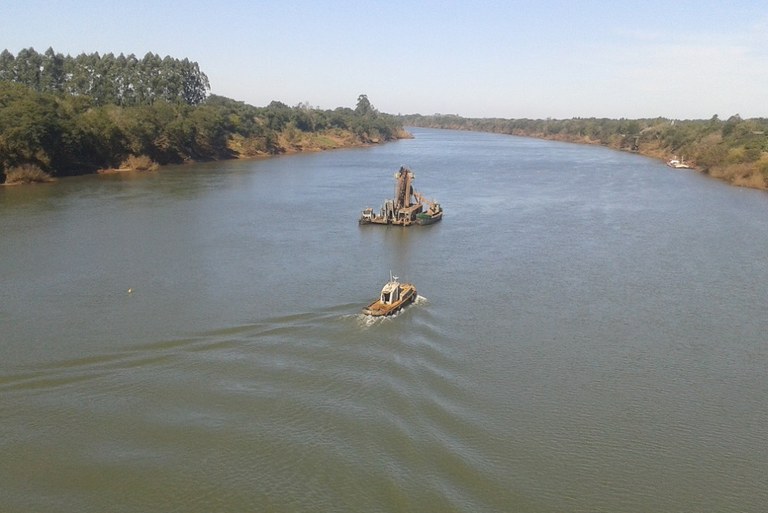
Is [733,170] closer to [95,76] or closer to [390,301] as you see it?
[390,301]

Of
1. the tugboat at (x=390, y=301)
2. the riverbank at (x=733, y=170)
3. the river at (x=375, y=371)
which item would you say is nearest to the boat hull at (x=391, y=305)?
the tugboat at (x=390, y=301)

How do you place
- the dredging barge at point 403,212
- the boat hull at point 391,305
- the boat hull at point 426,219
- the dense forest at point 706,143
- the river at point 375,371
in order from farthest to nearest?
the dense forest at point 706,143 < the boat hull at point 426,219 < the dredging barge at point 403,212 < the boat hull at point 391,305 < the river at point 375,371

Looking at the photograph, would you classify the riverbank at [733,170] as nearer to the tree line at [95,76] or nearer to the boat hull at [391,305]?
the boat hull at [391,305]

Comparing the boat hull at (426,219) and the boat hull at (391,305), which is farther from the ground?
the boat hull at (391,305)

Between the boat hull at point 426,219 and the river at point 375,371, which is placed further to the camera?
the boat hull at point 426,219

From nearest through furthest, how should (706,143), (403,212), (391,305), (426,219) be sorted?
(391,305)
(403,212)
(426,219)
(706,143)

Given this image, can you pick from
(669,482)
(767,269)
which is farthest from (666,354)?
(767,269)

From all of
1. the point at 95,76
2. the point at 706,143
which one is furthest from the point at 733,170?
the point at 95,76
